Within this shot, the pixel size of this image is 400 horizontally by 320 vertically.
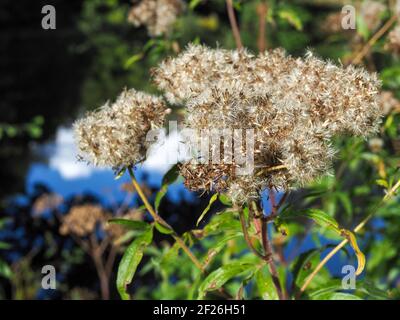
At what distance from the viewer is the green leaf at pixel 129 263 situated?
184 centimetres

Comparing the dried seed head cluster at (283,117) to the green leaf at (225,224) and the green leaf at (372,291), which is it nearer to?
the green leaf at (225,224)

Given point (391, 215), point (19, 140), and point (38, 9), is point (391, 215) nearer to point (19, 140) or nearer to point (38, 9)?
point (19, 140)

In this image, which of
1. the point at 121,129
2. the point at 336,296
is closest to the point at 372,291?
the point at 336,296

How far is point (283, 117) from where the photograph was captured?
4.85ft

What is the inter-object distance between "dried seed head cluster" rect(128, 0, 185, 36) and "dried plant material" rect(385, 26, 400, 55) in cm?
117

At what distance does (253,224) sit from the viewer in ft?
6.15

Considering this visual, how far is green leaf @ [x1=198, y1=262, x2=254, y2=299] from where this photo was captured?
1.79 metres

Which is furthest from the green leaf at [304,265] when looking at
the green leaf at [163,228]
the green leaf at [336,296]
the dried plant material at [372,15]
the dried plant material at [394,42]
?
the dried plant material at [372,15]

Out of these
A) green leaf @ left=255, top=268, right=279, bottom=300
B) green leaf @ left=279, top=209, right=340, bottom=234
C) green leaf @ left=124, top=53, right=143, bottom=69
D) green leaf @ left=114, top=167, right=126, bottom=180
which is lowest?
green leaf @ left=255, top=268, right=279, bottom=300

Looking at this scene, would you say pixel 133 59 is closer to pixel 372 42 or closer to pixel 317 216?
pixel 372 42

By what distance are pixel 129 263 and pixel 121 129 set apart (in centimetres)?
43

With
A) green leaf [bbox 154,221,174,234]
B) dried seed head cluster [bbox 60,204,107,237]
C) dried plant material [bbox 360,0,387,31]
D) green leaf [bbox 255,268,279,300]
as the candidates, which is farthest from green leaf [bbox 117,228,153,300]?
dried plant material [bbox 360,0,387,31]

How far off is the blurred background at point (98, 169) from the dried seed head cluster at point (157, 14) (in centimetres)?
6

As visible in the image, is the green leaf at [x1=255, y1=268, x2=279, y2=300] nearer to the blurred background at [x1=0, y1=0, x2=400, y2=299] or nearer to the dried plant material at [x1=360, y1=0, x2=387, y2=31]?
the blurred background at [x1=0, y1=0, x2=400, y2=299]
